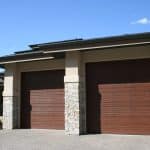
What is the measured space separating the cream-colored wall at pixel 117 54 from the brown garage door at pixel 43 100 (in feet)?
7.31

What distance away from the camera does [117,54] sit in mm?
15352

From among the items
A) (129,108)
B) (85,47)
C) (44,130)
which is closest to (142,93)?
(129,108)

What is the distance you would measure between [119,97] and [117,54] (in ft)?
6.22

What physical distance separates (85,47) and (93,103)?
272cm

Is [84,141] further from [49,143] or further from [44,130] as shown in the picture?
[44,130]

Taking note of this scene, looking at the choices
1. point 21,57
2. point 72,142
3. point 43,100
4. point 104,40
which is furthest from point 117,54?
point 21,57

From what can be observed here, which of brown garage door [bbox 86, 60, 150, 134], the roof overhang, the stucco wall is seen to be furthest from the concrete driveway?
the roof overhang

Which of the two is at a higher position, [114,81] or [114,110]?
[114,81]

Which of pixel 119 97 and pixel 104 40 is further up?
pixel 104 40

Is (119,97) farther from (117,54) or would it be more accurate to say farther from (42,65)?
(42,65)

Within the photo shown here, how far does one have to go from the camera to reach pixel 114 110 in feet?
50.5

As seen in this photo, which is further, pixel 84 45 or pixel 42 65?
pixel 42 65

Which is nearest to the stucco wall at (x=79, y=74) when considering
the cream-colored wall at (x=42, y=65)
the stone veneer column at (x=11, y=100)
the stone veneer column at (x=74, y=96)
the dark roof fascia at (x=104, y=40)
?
the stone veneer column at (x=74, y=96)

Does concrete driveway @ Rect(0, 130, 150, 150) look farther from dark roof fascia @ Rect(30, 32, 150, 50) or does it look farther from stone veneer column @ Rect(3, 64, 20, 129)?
dark roof fascia @ Rect(30, 32, 150, 50)
